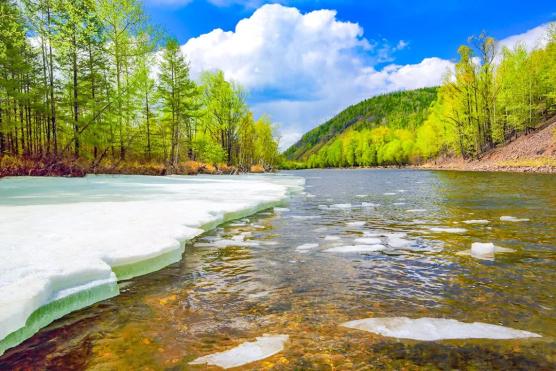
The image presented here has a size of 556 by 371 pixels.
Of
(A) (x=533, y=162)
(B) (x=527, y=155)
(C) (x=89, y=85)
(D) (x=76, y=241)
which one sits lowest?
(D) (x=76, y=241)

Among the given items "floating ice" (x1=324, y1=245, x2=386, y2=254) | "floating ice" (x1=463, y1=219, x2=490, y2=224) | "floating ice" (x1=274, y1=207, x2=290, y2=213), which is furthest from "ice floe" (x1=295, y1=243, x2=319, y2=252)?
"floating ice" (x1=274, y1=207, x2=290, y2=213)

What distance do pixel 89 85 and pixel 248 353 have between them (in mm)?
20920

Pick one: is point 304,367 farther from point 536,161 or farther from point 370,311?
point 536,161

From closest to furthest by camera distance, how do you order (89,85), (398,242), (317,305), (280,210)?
(317,305), (398,242), (280,210), (89,85)

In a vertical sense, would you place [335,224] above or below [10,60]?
below

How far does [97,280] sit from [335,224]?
485 cm

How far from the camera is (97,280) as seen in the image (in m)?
3.22

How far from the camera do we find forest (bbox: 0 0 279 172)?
52.6ft

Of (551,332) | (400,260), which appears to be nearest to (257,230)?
(400,260)

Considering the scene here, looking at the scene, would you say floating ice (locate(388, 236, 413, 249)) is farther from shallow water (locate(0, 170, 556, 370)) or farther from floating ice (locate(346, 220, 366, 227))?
floating ice (locate(346, 220, 366, 227))

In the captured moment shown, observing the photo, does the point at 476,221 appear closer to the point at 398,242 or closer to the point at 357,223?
the point at 357,223

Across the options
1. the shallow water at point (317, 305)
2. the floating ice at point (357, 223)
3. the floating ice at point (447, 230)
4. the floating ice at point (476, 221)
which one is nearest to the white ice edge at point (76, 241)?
the shallow water at point (317, 305)

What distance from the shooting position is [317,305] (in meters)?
3.07

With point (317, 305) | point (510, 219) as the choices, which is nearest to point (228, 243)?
point (317, 305)
